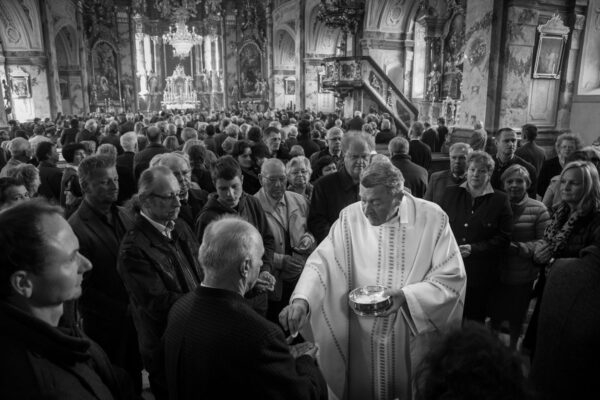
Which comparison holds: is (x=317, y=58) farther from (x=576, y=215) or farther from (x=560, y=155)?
(x=576, y=215)

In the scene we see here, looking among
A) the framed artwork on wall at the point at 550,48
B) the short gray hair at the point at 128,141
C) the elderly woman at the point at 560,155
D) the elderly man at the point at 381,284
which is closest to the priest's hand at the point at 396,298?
the elderly man at the point at 381,284

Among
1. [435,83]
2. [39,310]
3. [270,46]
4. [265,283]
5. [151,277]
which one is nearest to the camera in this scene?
[39,310]

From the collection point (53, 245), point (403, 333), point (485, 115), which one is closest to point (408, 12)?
point (485, 115)

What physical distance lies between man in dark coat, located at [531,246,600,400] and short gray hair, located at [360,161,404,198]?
37.6 inches

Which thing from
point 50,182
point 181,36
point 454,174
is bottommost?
point 50,182

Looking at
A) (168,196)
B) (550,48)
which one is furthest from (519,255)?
(550,48)

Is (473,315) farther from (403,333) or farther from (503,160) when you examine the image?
(503,160)

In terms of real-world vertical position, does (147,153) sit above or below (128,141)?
below

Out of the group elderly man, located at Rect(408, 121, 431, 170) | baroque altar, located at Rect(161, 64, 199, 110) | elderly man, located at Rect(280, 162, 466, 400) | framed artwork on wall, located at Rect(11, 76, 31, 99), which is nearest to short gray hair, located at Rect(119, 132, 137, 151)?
elderly man, located at Rect(408, 121, 431, 170)

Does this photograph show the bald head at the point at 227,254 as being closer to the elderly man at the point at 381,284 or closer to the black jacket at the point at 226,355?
the black jacket at the point at 226,355

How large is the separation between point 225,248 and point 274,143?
515 cm

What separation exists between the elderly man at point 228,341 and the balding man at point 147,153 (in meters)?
3.82

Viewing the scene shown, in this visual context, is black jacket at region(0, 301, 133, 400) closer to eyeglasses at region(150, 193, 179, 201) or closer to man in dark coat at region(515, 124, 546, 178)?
eyeglasses at region(150, 193, 179, 201)

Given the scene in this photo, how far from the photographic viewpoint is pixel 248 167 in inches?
212
